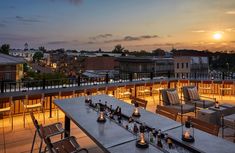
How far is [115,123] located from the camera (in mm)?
2998

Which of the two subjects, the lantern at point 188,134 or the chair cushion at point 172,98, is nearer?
the lantern at point 188,134

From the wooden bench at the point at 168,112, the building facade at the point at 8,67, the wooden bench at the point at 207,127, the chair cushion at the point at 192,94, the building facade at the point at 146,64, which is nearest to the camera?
the wooden bench at the point at 207,127

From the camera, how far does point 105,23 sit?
17.0m

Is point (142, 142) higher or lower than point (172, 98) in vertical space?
higher

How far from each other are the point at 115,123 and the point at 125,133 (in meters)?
0.42

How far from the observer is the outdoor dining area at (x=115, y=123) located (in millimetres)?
2318

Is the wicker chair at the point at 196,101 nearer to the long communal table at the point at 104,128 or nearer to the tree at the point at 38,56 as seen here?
the long communal table at the point at 104,128

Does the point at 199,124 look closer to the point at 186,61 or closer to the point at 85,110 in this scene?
the point at 85,110

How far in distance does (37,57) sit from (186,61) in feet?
152

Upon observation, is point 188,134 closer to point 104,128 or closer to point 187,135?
point 187,135

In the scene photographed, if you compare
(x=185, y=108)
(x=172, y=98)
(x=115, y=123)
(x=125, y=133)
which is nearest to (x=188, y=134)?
(x=125, y=133)

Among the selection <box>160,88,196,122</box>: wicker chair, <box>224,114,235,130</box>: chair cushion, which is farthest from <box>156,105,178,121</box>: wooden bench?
<box>160,88,196,122</box>: wicker chair

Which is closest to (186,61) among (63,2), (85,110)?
(63,2)

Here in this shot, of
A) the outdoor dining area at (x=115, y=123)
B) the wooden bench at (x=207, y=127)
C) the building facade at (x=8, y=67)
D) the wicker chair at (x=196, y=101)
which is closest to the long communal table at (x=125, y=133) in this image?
the outdoor dining area at (x=115, y=123)
